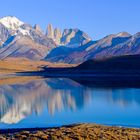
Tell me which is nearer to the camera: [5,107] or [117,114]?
[117,114]

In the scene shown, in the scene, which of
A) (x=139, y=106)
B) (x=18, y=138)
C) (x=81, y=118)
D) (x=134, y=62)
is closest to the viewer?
(x=18, y=138)

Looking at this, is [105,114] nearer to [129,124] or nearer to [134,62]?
[129,124]

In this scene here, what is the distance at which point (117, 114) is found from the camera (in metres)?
46.1

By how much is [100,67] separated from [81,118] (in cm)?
14424

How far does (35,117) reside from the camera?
44.6 m

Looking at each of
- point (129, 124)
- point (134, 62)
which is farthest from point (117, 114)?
point (134, 62)

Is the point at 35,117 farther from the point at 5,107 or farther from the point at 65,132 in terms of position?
the point at 65,132

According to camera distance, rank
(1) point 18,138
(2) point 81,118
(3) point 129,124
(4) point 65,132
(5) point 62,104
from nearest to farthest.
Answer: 1. (1) point 18,138
2. (4) point 65,132
3. (3) point 129,124
4. (2) point 81,118
5. (5) point 62,104

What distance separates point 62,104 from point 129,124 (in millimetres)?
21588

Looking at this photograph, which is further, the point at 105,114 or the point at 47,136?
the point at 105,114

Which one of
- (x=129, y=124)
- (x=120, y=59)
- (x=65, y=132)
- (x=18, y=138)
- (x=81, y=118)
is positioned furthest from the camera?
(x=120, y=59)

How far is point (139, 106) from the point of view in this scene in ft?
176

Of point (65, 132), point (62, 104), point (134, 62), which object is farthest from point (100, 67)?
point (65, 132)

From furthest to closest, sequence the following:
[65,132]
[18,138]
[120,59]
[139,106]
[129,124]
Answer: [120,59], [139,106], [129,124], [65,132], [18,138]
